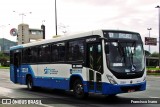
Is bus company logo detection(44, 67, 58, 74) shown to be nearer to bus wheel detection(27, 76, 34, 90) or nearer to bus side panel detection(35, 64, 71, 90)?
bus side panel detection(35, 64, 71, 90)

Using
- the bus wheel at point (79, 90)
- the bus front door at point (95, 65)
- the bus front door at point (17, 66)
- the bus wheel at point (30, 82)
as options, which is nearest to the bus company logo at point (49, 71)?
the bus wheel at point (79, 90)

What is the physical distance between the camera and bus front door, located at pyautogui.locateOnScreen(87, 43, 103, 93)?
49.8ft

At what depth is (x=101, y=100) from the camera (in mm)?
16281

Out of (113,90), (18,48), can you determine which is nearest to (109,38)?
(113,90)

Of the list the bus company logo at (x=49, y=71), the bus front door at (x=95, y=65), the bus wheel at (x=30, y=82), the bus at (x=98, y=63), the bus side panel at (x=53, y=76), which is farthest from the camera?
the bus wheel at (x=30, y=82)

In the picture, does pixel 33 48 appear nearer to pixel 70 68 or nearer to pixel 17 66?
pixel 17 66

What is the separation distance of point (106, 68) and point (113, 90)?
900 mm

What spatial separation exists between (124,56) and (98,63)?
1081mm

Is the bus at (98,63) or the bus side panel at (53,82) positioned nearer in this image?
the bus at (98,63)

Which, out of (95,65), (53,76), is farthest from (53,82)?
(95,65)

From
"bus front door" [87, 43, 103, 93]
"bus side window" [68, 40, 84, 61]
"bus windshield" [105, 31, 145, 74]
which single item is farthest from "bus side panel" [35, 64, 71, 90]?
"bus windshield" [105, 31, 145, 74]

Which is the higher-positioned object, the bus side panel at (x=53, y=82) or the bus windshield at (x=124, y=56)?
the bus windshield at (x=124, y=56)

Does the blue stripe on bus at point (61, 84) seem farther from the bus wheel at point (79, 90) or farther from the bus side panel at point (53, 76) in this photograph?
the bus wheel at point (79, 90)

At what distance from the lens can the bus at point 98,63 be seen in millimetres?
14887
